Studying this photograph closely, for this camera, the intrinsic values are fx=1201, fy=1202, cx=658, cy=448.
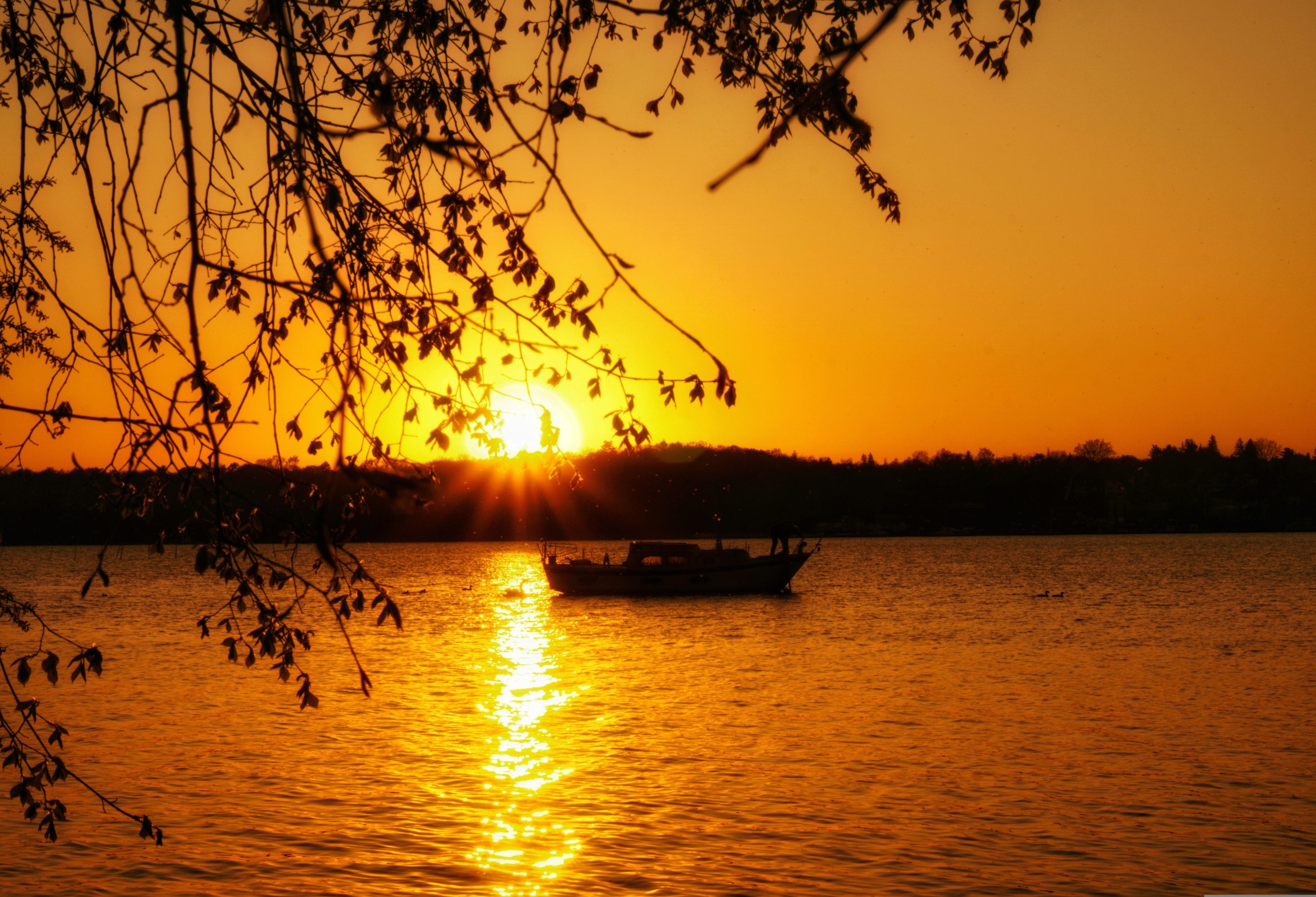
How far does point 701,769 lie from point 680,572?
4870 centimetres

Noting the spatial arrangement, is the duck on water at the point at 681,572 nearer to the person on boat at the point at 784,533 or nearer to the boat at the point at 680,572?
the boat at the point at 680,572

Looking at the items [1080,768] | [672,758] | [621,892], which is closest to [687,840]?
[621,892]

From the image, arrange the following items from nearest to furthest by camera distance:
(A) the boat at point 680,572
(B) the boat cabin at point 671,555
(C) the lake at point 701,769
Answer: (C) the lake at point 701,769
(A) the boat at point 680,572
(B) the boat cabin at point 671,555

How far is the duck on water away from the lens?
2948 inches

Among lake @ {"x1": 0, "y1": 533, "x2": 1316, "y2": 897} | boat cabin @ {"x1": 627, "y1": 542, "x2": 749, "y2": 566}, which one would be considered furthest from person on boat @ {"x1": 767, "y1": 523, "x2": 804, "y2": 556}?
lake @ {"x1": 0, "y1": 533, "x2": 1316, "y2": 897}

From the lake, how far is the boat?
17581 millimetres

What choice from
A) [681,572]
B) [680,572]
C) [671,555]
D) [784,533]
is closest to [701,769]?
[680,572]

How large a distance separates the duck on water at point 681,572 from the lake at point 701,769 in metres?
17.6

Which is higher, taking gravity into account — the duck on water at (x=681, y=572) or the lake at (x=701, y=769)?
the duck on water at (x=681, y=572)

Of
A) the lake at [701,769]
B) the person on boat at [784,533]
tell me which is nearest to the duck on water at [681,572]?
the person on boat at [784,533]

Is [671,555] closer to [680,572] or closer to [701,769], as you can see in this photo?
[680,572]

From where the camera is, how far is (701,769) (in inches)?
984

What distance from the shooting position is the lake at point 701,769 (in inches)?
708

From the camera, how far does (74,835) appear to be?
66.7 feet
